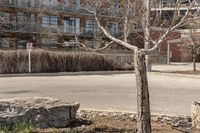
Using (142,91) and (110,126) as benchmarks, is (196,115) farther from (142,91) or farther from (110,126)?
(142,91)

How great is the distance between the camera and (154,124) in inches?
360

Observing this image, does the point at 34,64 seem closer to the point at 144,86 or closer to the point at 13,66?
the point at 13,66

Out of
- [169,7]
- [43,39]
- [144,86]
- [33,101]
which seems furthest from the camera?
[43,39]

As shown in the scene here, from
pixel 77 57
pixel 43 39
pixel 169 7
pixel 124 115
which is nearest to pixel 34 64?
pixel 77 57

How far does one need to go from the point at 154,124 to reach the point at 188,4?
3085 millimetres

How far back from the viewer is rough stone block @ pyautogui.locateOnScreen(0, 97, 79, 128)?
8.25 m

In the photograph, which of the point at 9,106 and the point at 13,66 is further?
the point at 13,66

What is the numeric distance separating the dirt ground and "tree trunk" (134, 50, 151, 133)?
1.27 meters

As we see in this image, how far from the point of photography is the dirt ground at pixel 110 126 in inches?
321

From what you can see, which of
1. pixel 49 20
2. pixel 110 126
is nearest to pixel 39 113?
pixel 110 126

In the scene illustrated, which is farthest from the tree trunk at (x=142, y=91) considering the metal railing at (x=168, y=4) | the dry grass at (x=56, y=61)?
the dry grass at (x=56, y=61)

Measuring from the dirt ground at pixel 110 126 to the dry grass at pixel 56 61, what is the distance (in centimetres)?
2587

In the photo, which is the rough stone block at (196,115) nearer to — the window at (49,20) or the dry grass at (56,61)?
the dry grass at (56,61)

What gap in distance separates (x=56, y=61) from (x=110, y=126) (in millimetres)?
29493
